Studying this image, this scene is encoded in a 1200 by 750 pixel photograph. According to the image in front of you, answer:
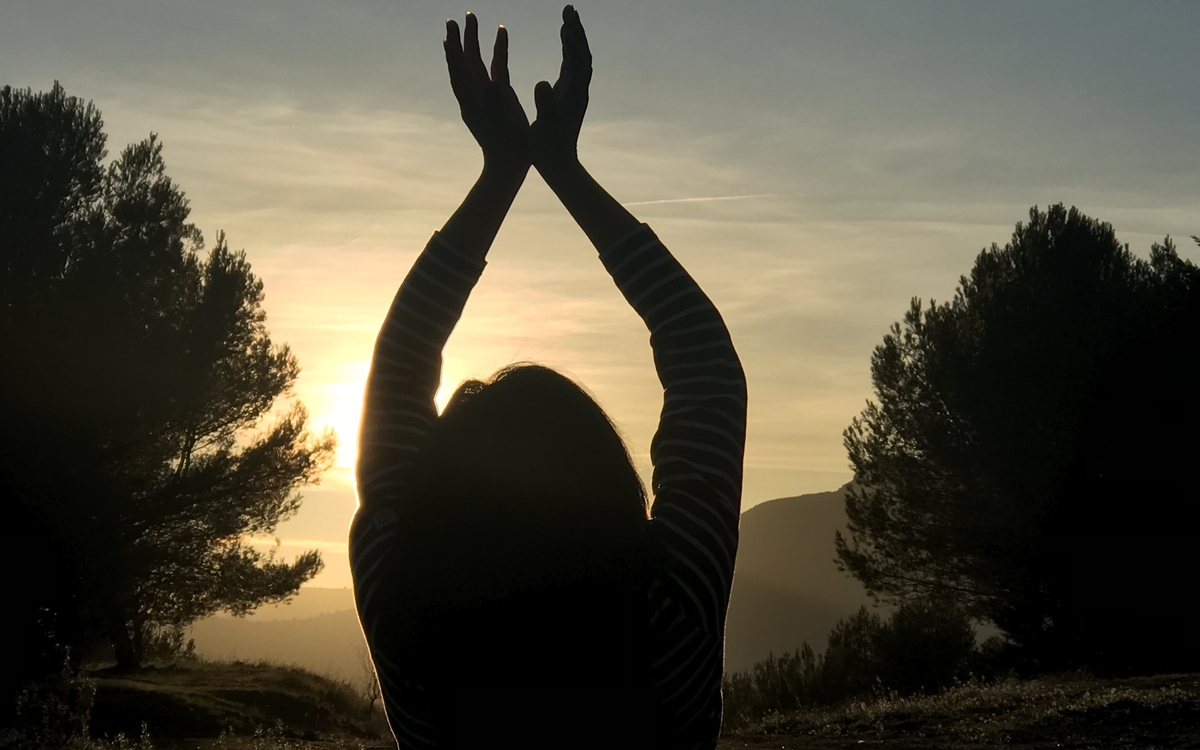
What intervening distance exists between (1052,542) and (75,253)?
20.4m

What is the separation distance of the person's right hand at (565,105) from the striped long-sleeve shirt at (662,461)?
171 millimetres

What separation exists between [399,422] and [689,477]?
1.41 ft

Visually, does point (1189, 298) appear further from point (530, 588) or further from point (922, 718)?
point (530, 588)

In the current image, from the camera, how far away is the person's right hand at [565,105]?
1636 millimetres

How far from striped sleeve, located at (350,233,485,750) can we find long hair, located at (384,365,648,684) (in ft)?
0.28

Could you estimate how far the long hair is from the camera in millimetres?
1259

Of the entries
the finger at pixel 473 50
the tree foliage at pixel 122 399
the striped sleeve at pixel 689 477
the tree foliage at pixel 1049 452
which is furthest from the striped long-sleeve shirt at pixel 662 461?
the tree foliage at pixel 1049 452

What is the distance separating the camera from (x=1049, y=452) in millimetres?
23531

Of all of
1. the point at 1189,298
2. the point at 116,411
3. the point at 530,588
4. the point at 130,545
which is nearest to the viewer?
the point at 530,588

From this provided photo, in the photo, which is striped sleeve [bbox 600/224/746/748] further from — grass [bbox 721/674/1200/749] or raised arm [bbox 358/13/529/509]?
A: grass [bbox 721/674/1200/749]

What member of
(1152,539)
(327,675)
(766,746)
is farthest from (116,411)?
(1152,539)

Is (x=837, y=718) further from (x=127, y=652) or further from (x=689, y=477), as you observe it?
(x=127, y=652)

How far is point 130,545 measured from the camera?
1969cm

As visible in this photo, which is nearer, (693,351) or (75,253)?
(693,351)
